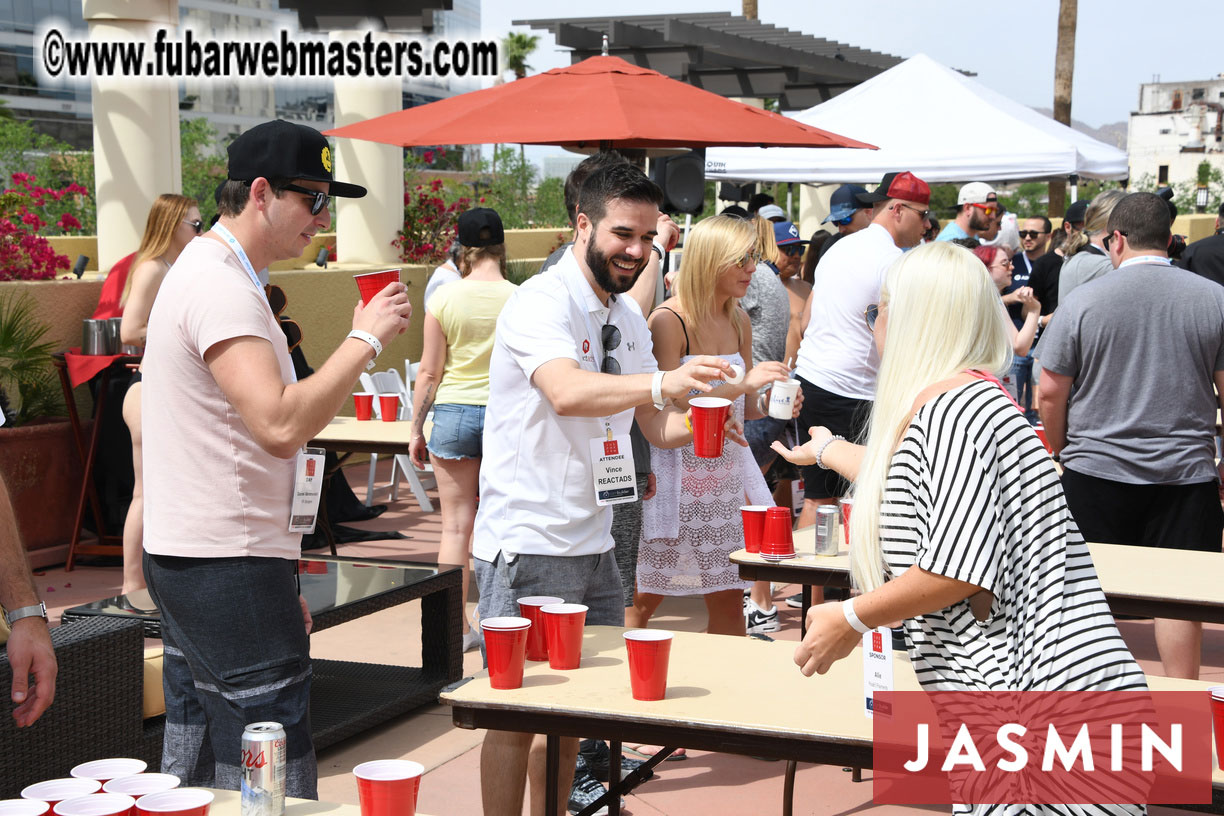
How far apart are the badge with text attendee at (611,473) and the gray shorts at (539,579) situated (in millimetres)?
186

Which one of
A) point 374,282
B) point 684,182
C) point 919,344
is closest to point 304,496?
point 374,282

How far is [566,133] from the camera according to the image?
202 inches

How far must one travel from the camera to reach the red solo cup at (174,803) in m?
1.76

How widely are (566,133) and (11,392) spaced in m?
3.94

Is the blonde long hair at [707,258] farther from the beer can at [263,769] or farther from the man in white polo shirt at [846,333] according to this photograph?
the beer can at [263,769]

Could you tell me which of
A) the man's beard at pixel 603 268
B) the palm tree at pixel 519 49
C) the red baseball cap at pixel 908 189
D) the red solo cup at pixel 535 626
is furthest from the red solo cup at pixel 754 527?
the palm tree at pixel 519 49

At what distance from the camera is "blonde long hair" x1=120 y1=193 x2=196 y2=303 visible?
5906 mm

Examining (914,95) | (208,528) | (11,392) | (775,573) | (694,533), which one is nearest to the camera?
(208,528)

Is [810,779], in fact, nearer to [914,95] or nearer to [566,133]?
[566,133]

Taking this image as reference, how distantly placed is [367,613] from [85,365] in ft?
11.0

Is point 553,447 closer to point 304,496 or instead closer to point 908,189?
point 304,496

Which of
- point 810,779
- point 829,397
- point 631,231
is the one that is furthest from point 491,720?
point 829,397

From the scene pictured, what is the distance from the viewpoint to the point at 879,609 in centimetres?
222

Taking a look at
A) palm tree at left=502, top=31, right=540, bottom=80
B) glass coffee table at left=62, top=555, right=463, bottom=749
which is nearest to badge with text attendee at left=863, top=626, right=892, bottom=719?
glass coffee table at left=62, top=555, right=463, bottom=749
